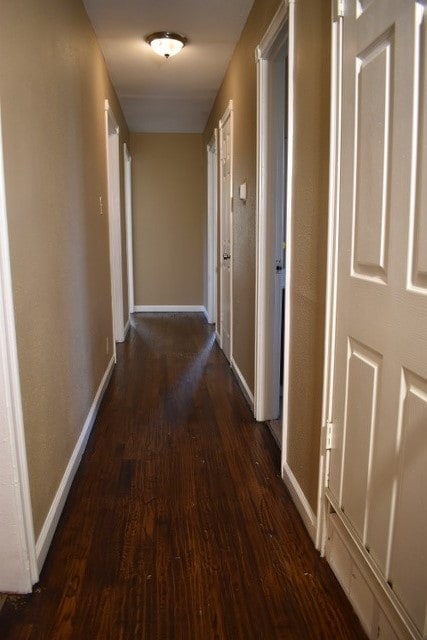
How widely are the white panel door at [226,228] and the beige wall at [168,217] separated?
2.06 m

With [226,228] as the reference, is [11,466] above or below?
below

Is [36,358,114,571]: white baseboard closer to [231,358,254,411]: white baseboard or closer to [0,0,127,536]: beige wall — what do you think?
[0,0,127,536]: beige wall

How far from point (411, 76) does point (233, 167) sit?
269 centimetres

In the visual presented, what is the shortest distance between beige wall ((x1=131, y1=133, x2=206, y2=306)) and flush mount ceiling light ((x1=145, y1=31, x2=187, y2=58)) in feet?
9.87

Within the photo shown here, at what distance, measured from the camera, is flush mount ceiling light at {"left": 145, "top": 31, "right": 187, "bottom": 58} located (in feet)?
10.7

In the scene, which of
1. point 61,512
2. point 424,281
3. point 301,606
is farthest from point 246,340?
point 424,281

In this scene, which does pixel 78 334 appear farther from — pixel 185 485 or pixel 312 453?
pixel 312 453

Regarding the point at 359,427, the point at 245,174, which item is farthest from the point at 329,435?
the point at 245,174

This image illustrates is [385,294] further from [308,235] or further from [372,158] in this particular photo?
[308,235]

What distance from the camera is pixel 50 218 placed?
77.6 inches

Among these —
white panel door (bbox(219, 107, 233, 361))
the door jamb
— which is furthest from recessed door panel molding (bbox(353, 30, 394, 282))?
white panel door (bbox(219, 107, 233, 361))

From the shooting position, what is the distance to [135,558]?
5.52 feet

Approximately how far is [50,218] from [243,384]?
188cm

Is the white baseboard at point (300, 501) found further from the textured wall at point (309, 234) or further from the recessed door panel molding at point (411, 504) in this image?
the recessed door panel molding at point (411, 504)
